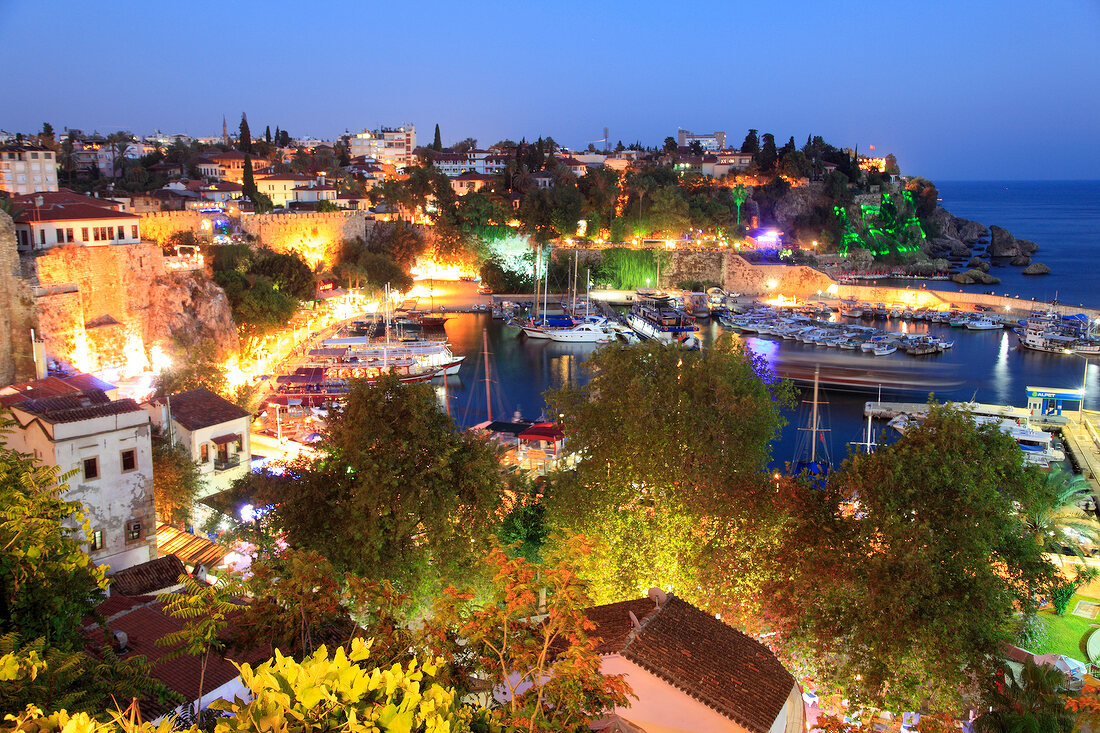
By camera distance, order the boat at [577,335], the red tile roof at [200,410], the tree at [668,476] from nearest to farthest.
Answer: the tree at [668,476] < the red tile roof at [200,410] < the boat at [577,335]

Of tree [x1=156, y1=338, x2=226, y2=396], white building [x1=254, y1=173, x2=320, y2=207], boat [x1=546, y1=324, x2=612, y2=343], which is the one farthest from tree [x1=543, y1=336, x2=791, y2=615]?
white building [x1=254, y1=173, x2=320, y2=207]

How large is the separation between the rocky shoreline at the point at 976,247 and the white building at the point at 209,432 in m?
39.9

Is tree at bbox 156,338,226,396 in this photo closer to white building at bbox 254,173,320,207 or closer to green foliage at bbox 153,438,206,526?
green foliage at bbox 153,438,206,526

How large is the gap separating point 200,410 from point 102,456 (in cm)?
270

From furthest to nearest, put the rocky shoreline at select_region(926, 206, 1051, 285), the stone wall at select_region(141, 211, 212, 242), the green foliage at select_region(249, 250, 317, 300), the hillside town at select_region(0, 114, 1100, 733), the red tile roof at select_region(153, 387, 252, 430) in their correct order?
the rocky shoreline at select_region(926, 206, 1051, 285) < the green foliage at select_region(249, 250, 317, 300) < the stone wall at select_region(141, 211, 212, 242) < the red tile roof at select_region(153, 387, 252, 430) < the hillside town at select_region(0, 114, 1100, 733)

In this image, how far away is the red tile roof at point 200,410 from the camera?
32.6 ft

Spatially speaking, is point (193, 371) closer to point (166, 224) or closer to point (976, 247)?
point (166, 224)

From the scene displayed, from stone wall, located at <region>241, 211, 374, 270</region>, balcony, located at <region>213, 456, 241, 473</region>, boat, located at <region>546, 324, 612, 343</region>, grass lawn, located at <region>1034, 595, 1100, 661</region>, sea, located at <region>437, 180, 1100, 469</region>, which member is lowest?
sea, located at <region>437, 180, 1100, 469</region>

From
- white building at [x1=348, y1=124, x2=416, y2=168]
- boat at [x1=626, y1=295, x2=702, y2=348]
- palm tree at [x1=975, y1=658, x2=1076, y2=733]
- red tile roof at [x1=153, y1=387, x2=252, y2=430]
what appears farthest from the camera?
white building at [x1=348, y1=124, x2=416, y2=168]

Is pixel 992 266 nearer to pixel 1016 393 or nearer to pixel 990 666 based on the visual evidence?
pixel 1016 393

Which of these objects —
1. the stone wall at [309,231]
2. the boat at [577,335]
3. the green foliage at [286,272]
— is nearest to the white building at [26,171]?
the stone wall at [309,231]

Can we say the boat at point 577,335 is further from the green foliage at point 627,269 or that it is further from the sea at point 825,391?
the green foliage at point 627,269

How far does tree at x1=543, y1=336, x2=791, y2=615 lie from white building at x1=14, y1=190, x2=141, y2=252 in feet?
37.0

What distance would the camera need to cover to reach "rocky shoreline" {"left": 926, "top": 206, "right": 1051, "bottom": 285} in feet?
140
